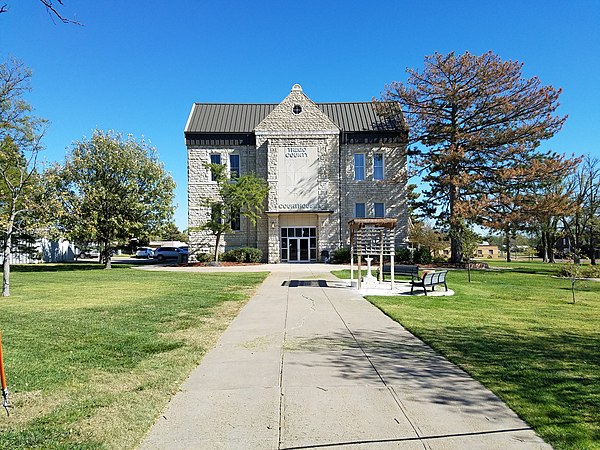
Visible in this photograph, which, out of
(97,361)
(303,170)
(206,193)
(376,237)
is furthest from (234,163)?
(97,361)

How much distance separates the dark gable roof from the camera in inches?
1414

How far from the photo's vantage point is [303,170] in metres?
34.6

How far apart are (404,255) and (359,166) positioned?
8.73 m

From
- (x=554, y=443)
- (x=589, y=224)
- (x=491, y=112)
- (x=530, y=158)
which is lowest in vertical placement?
(x=554, y=443)

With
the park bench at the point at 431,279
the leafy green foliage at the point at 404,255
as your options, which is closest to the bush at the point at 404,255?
the leafy green foliage at the point at 404,255

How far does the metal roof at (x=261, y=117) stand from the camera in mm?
36000

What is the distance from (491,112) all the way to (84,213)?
102ft

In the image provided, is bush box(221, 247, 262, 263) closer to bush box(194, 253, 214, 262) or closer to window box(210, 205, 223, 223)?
bush box(194, 253, 214, 262)

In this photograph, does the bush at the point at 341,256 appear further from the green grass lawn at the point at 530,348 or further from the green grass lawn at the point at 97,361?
the green grass lawn at the point at 97,361

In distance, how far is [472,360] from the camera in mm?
5887

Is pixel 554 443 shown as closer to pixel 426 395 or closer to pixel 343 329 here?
pixel 426 395

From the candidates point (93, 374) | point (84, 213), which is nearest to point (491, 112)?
point (84, 213)

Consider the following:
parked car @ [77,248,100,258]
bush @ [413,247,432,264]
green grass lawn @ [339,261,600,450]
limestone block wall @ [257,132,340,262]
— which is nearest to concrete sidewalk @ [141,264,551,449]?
green grass lawn @ [339,261,600,450]

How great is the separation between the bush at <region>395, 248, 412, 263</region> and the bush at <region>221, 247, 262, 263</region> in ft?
36.7
